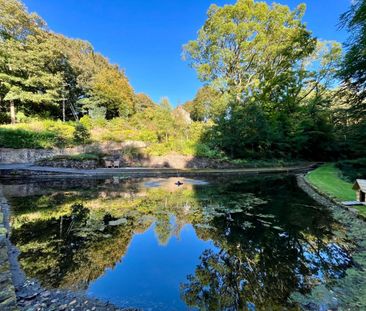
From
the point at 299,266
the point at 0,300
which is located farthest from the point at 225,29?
the point at 0,300

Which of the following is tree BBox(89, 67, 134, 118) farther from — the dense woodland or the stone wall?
the stone wall

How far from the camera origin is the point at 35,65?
19828mm

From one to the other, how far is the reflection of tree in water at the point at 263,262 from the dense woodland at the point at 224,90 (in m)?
11.5

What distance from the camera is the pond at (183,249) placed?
269cm

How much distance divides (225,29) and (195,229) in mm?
19139

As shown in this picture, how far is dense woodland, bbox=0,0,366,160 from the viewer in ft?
54.9

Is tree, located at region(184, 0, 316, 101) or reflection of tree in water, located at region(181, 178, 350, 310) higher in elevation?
tree, located at region(184, 0, 316, 101)

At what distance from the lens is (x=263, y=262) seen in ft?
11.0

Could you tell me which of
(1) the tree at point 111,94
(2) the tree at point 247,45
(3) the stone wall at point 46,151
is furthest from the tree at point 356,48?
(1) the tree at point 111,94

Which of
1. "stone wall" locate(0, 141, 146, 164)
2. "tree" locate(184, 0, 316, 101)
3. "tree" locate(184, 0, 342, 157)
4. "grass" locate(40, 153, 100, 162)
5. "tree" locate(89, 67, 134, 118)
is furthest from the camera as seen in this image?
"tree" locate(89, 67, 134, 118)

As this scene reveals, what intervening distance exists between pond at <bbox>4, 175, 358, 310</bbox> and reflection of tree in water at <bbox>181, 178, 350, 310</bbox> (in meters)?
0.01

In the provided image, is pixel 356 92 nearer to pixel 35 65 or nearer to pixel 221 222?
pixel 221 222

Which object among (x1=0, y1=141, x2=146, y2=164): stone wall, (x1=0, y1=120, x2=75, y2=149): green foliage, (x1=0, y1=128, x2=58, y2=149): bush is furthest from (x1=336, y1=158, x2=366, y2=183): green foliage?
(x1=0, y1=128, x2=58, y2=149): bush

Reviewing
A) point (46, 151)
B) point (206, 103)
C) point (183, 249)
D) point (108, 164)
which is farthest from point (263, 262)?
point (206, 103)
